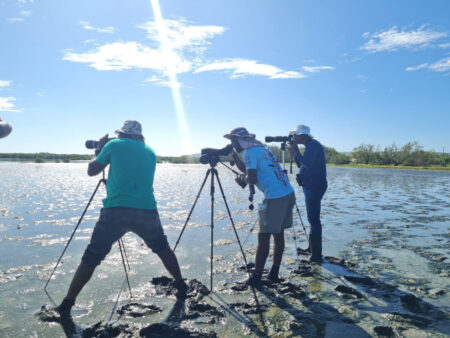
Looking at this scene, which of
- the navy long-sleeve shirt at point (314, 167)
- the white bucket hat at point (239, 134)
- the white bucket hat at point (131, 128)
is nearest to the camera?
the white bucket hat at point (131, 128)

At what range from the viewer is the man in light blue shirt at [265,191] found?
203 inches

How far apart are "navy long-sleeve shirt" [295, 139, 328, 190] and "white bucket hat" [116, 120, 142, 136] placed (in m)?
3.57

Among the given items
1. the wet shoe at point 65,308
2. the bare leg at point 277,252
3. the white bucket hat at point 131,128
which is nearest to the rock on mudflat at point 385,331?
the bare leg at point 277,252

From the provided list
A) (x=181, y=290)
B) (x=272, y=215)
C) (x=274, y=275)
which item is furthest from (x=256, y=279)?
(x=181, y=290)

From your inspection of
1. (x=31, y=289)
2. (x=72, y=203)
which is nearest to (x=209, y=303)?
(x=31, y=289)

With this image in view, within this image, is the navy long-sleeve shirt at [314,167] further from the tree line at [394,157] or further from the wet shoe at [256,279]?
the tree line at [394,157]

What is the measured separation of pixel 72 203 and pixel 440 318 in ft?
46.4

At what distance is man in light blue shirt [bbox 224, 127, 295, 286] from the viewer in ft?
16.9

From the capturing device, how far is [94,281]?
534 cm

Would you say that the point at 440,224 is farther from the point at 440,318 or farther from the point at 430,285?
the point at 440,318

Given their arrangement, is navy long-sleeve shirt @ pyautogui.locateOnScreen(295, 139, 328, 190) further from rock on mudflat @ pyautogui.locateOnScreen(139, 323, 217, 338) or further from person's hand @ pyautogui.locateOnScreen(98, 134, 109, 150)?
person's hand @ pyautogui.locateOnScreen(98, 134, 109, 150)

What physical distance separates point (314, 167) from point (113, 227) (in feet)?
13.6

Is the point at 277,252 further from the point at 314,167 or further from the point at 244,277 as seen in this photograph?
the point at 314,167

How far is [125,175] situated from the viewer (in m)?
4.24
